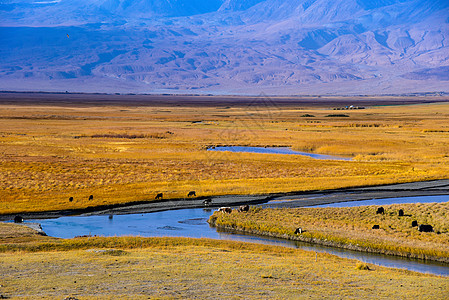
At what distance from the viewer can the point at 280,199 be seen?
38406 mm

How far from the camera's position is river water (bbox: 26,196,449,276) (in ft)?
78.1

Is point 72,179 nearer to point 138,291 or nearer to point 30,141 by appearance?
point 138,291

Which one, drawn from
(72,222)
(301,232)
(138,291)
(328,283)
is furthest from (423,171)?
(138,291)

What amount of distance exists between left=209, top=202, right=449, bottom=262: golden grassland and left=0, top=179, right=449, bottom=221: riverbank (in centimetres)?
420

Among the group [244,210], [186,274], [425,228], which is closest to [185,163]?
[244,210]

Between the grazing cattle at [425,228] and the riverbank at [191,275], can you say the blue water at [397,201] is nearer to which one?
the grazing cattle at [425,228]

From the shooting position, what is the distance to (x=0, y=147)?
68.8m

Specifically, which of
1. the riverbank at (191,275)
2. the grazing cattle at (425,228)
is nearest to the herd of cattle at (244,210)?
the grazing cattle at (425,228)

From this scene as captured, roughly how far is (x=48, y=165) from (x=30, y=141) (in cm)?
2728

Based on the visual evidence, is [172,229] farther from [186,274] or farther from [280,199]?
[186,274]

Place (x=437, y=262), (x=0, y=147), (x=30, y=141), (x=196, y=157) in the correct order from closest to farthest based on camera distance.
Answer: (x=437, y=262) → (x=196, y=157) → (x=0, y=147) → (x=30, y=141)

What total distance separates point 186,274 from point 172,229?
37.6ft

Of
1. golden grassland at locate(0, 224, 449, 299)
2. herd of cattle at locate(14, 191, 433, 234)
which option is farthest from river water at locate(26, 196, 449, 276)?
golden grassland at locate(0, 224, 449, 299)

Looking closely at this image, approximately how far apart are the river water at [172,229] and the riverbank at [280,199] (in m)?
0.93
